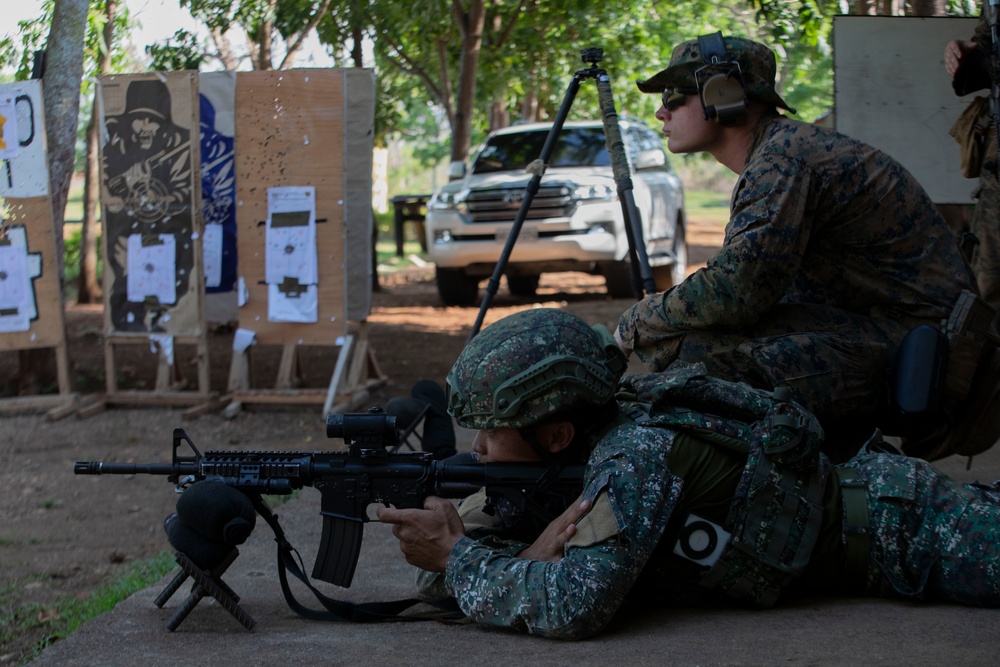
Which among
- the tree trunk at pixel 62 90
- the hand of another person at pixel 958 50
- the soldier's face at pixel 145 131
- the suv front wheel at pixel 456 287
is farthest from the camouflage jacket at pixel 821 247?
the suv front wheel at pixel 456 287

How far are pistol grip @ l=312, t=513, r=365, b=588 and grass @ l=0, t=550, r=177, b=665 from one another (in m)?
0.94

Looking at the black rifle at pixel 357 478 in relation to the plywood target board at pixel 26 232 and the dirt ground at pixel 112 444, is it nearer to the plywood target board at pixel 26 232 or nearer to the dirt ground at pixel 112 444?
the dirt ground at pixel 112 444

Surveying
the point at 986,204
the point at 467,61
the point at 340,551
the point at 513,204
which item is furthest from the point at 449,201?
the point at 340,551

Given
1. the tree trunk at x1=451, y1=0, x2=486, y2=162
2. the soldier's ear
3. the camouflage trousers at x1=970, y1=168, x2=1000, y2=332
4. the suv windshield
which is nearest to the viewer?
the soldier's ear

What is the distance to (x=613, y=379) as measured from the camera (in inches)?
111

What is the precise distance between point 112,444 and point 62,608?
9.92 feet

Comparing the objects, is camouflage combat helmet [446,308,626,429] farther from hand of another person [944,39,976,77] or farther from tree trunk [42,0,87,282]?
tree trunk [42,0,87,282]

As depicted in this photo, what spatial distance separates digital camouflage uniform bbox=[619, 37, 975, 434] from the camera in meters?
3.50

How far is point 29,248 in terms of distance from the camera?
24.5 feet

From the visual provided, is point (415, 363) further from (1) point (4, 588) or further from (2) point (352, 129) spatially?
(1) point (4, 588)

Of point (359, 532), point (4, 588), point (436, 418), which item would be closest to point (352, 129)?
point (436, 418)

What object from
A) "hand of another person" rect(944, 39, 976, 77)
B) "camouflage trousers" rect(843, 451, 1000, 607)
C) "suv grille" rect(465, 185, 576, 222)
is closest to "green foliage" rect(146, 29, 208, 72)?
"suv grille" rect(465, 185, 576, 222)

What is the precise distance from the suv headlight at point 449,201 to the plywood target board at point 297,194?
15.4 ft

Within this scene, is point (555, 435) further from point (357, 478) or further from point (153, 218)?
point (153, 218)
